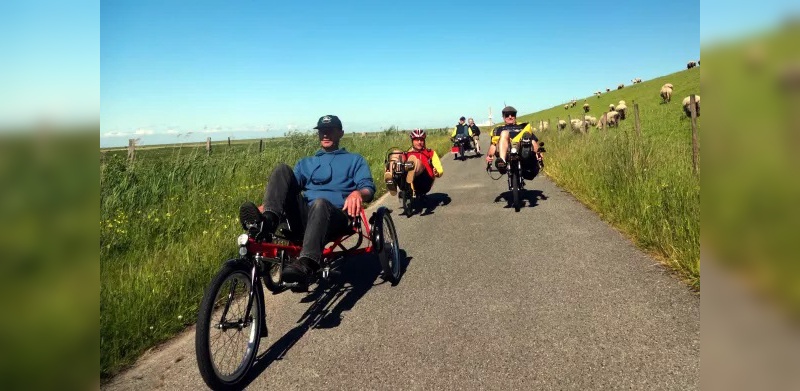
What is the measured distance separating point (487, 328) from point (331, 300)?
1621 mm

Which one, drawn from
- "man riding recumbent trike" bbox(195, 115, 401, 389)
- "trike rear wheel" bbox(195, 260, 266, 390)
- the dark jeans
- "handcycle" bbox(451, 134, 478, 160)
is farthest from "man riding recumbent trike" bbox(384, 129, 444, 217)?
"handcycle" bbox(451, 134, 478, 160)

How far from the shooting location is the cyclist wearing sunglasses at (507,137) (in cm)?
840

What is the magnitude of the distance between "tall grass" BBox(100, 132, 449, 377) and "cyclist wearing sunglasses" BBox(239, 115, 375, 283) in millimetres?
1163

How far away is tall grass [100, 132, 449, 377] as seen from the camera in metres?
3.76

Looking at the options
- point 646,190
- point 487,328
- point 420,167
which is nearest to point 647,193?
point 646,190

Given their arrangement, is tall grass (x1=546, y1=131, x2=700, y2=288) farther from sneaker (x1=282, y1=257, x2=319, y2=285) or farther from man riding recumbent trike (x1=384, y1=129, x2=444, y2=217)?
man riding recumbent trike (x1=384, y1=129, x2=444, y2=217)

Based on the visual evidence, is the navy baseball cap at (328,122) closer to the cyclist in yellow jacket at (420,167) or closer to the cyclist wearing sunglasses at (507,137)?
the cyclist in yellow jacket at (420,167)

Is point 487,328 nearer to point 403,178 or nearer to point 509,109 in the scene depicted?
point 403,178

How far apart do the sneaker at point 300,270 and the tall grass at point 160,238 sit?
1235mm

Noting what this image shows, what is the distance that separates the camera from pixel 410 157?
8.80 meters
